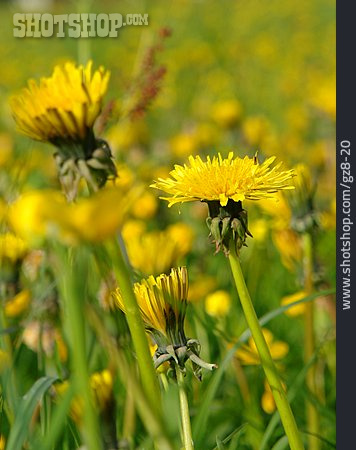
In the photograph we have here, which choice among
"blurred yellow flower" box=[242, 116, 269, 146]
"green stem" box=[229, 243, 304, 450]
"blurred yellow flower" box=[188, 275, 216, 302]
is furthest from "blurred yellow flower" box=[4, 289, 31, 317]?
"blurred yellow flower" box=[242, 116, 269, 146]

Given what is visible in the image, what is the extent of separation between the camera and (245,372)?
0.95m

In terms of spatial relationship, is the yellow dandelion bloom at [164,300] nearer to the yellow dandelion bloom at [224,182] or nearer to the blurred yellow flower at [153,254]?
the yellow dandelion bloom at [224,182]

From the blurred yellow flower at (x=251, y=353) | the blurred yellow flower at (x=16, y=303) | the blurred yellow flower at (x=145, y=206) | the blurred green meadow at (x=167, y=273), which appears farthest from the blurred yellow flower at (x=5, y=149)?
the blurred yellow flower at (x=251, y=353)

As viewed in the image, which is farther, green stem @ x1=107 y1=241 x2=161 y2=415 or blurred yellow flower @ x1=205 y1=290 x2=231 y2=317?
blurred yellow flower @ x1=205 y1=290 x2=231 y2=317

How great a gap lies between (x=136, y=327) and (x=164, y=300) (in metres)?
0.06

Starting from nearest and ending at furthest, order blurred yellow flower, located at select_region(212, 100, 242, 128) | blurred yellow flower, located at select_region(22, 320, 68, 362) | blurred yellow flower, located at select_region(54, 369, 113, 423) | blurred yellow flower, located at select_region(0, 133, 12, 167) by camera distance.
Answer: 1. blurred yellow flower, located at select_region(54, 369, 113, 423)
2. blurred yellow flower, located at select_region(22, 320, 68, 362)
3. blurred yellow flower, located at select_region(0, 133, 12, 167)
4. blurred yellow flower, located at select_region(212, 100, 242, 128)

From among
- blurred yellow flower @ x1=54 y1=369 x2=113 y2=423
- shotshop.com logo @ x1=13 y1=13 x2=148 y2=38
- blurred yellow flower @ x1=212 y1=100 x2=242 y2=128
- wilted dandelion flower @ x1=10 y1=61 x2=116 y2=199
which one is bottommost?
blurred yellow flower @ x1=54 y1=369 x2=113 y2=423

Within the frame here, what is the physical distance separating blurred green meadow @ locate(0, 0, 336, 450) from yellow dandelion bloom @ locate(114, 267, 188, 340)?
0.04 metres

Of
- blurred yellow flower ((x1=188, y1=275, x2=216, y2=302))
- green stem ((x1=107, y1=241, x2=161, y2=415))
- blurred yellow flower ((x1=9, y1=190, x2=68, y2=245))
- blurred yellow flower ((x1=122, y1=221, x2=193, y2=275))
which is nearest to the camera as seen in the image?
blurred yellow flower ((x1=9, y1=190, x2=68, y2=245))

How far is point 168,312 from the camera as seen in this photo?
0.49 meters

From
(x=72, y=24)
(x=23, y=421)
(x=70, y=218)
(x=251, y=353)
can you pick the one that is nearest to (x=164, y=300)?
(x=23, y=421)

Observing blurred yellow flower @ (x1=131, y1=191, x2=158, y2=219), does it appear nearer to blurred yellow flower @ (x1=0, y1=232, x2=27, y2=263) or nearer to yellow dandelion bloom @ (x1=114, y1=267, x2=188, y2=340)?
blurred yellow flower @ (x1=0, y1=232, x2=27, y2=263)

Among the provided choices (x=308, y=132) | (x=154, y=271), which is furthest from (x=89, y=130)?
(x=308, y=132)

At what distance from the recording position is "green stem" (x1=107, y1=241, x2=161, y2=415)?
41cm
